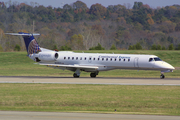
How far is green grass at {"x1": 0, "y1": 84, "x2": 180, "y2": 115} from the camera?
54.5 ft

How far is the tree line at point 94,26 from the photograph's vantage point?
11662cm

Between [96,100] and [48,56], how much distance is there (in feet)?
67.5

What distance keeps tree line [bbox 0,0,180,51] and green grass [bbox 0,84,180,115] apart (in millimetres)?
78782

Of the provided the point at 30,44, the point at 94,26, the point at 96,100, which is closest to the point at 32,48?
the point at 30,44

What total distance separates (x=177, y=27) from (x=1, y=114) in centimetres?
14095

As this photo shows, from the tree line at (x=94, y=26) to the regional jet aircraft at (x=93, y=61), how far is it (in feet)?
203

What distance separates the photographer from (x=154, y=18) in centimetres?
16925

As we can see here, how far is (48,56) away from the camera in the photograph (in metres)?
38.9

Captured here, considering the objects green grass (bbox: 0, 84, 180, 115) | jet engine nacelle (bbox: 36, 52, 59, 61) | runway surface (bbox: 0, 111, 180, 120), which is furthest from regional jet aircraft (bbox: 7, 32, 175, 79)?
runway surface (bbox: 0, 111, 180, 120)

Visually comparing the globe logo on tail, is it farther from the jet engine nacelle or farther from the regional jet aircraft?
the jet engine nacelle

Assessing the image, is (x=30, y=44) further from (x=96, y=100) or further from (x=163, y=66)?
(x=96, y=100)

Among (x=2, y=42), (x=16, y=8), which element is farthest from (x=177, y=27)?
(x=16, y=8)

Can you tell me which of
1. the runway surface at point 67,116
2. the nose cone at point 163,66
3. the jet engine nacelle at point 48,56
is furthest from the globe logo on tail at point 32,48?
the runway surface at point 67,116

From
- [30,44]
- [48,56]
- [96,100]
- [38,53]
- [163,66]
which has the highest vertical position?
[30,44]
